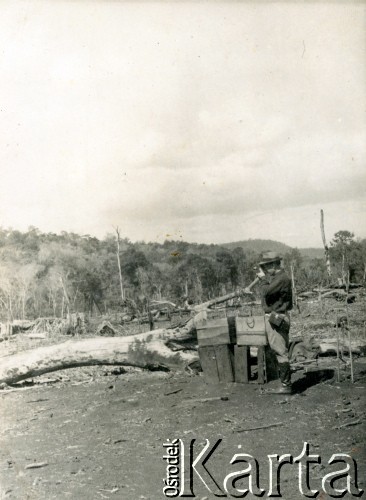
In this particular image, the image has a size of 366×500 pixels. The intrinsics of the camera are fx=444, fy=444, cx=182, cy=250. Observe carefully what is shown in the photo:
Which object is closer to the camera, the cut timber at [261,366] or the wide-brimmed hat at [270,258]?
the wide-brimmed hat at [270,258]

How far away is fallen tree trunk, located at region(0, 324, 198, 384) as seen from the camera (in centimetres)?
729

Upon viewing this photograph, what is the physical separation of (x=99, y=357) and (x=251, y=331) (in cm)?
260

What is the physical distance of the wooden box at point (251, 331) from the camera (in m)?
6.29

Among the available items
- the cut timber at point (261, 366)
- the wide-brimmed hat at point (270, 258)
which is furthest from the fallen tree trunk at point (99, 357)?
the wide-brimmed hat at point (270, 258)

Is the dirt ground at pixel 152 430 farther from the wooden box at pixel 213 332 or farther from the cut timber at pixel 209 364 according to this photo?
the wooden box at pixel 213 332

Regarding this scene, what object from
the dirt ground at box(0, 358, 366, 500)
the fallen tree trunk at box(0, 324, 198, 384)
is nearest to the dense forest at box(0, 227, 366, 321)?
the fallen tree trunk at box(0, 324, 198, 384)

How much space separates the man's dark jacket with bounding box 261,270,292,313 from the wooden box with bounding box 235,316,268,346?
40cm

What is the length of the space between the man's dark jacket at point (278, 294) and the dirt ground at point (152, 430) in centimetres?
111

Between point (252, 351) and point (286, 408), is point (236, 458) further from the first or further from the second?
point (252, 351)

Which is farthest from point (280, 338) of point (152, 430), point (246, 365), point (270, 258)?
point (152, 430)

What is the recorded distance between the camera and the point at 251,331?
6.39 metres

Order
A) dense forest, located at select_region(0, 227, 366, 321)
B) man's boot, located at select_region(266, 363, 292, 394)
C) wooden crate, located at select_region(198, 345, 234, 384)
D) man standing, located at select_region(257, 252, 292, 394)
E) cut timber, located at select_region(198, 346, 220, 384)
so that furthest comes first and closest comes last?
Result: dense forest, located at select_region(0, 227, 366, 321), cut timber, located at select_region(198, 346, 220, 384), wooden crate, located at select_region(198, 345, 234, 384), man standing, located at select_region(257, 252, 292, 394), man's boot, located at select_region(266, 363, 292, 394)

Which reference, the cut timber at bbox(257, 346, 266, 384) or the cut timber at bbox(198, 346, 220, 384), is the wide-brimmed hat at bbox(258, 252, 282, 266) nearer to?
the cut timber at bbox(257, 346, 266, 384)

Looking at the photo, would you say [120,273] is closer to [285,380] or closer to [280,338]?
[280,338]
